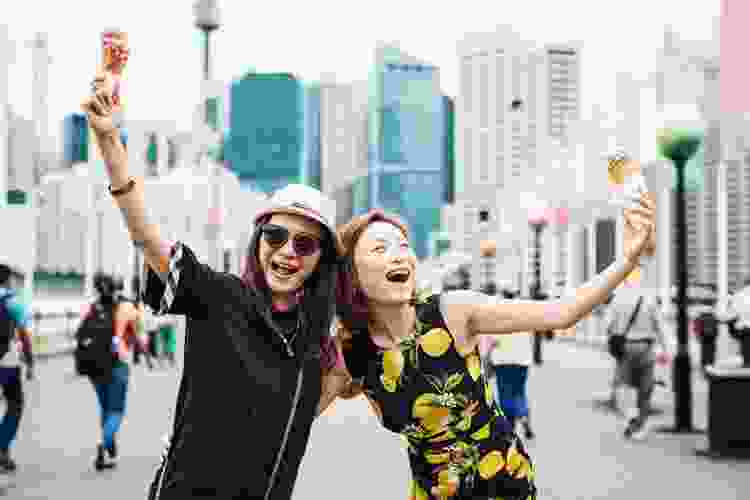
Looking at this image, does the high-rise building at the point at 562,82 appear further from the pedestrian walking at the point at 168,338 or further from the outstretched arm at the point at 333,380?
the outstretched arm at the point at 333,380

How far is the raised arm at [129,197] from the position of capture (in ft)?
9.04

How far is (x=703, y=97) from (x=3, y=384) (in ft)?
31.3

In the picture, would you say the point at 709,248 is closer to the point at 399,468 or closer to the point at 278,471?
the point at 399,468

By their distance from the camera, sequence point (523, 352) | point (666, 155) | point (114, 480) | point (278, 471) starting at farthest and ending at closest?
1. point (666, 155)
2. point (523, 352)
3. point (114, 480)
4. point (278, 471)

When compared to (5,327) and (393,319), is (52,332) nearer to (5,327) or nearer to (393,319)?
(5,327)

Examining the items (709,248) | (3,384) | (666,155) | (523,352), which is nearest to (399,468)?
(523,352)

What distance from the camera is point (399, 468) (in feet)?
30.7

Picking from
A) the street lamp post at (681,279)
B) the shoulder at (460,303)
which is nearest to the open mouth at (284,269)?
the shoulder at (460,303)

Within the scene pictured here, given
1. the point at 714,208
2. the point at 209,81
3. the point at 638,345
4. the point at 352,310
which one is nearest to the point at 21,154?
the point at 209,81

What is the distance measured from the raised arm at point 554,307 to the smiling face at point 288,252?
0.59 metres

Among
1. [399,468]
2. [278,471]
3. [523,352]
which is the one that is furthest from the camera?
[523,352]

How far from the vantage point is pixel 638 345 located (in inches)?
451

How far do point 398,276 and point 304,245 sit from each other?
0.50 m

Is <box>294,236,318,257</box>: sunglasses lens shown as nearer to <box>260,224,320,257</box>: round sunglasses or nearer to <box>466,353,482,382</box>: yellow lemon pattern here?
<box>260,224,320,257</box>: round sunglasses
